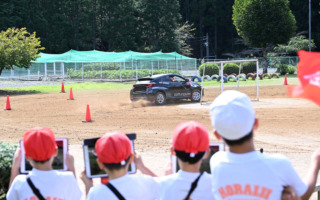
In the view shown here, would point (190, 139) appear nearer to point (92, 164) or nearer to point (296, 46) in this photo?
point (92, 164)

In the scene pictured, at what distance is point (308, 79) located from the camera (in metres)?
2.46

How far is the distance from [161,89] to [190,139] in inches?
723

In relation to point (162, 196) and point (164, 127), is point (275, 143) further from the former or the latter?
point (162, 196)

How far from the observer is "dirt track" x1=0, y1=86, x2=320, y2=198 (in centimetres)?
1022

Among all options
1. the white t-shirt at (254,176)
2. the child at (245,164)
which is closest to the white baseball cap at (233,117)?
the child at (245,164)

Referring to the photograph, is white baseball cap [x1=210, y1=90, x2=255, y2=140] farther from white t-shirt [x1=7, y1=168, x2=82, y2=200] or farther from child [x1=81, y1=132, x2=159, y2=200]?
white t-shirt [x1=7, y1=168, x2=82, y2=200]

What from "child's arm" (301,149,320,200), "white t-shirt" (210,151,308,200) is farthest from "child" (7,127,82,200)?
"child's arm" (301,149,320,200)

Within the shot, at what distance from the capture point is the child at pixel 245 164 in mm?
2652

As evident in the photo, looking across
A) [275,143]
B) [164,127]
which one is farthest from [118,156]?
[164,127]

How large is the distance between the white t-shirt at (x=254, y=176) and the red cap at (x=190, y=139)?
0.18 m

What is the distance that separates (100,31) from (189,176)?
263 feet

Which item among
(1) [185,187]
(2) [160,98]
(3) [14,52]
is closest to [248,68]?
(3) [14,52]

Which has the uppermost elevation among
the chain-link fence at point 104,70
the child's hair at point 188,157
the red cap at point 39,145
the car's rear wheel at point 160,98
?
the chain-link fence at point 104,70

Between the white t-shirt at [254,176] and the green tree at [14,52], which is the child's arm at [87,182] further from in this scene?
the green tree at [14,52]
